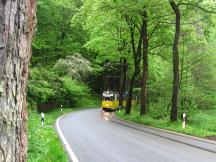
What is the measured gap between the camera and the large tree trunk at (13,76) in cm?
233

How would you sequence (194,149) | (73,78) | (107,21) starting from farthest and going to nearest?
(73,78) < (107,21) < (194,149)

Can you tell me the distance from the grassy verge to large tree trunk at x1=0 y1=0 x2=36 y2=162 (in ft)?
59.8

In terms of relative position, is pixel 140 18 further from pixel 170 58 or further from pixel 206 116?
pixel 206 116

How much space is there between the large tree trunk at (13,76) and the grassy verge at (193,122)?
59.8 feet

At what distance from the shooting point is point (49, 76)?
1556 inches

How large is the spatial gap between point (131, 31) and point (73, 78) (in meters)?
18.0

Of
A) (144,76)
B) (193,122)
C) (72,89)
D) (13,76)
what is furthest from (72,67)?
(13,76)

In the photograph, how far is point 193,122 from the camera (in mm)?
34031

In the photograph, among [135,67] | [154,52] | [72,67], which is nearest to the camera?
[135,67]

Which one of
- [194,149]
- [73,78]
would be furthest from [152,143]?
[73,78]

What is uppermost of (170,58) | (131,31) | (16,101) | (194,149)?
(131,31)

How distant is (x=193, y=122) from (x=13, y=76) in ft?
107

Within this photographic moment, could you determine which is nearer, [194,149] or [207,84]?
[194,149]

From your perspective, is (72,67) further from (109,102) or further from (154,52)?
(154,52)
